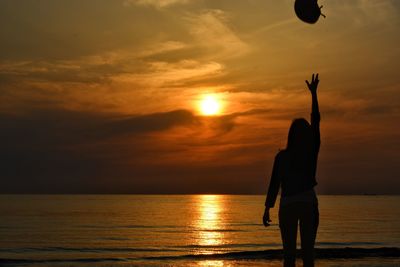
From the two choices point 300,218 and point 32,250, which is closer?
point 300,218

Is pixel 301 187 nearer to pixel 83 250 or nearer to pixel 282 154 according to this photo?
pixel 282 154

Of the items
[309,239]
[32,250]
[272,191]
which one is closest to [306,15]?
[272,191]

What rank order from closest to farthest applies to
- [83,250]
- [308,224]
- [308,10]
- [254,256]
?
[308,224] → [308,10] → [254,256] → [83,250]

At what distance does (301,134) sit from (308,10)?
2.33m

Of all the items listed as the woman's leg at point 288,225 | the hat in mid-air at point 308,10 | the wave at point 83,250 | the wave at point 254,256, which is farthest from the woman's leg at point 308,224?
the wave at point 83,250

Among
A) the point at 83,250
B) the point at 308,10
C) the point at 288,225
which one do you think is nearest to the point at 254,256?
the point at 83,250

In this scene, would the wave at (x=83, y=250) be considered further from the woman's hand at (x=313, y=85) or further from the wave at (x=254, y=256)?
the woman's hand at (x=313, y=85)

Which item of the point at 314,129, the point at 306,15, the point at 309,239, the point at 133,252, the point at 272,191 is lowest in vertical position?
the point at 309,239

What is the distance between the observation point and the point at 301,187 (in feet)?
23.6

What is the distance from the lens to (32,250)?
1262 inches

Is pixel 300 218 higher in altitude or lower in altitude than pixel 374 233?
lower

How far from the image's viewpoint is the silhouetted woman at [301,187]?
7133 millimetres

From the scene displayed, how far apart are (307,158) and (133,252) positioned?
2519 cm

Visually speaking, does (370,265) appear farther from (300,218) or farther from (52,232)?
(52,232)
